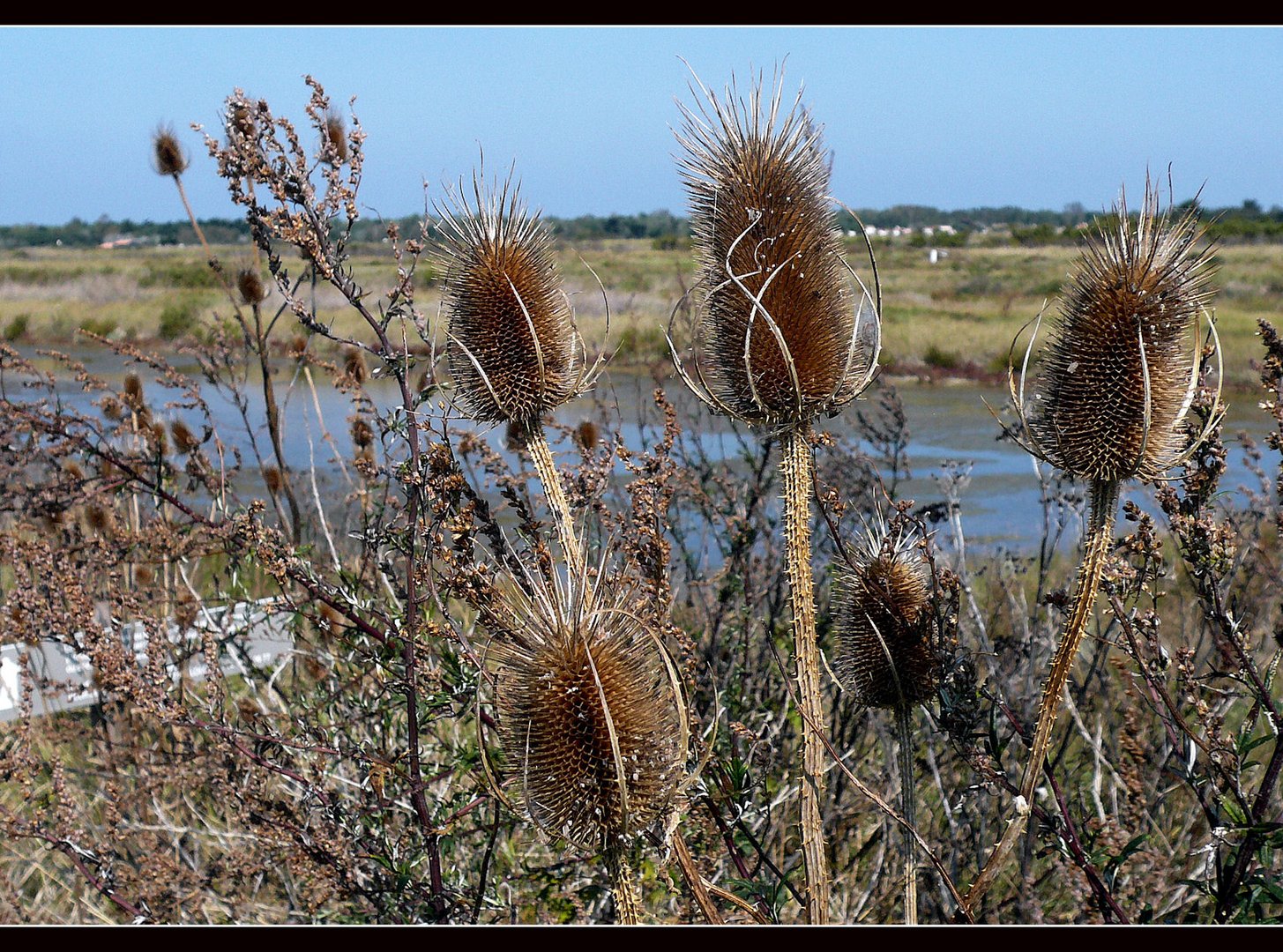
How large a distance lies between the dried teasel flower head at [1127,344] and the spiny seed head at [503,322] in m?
0.98

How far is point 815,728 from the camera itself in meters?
1.84

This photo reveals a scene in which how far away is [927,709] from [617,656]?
38.5 inches

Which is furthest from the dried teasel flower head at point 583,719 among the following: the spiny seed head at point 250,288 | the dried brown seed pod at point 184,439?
the spiny seed head at point 250,288

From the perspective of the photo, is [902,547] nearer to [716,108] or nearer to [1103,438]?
[1103,438]

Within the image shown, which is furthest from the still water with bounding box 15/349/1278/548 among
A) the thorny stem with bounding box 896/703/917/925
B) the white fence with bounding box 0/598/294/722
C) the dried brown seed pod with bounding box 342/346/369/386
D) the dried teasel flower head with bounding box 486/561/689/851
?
the dried teasel flower head with bounding box 486/561/689/851

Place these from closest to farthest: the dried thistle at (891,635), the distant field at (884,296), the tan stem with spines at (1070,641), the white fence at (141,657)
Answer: the tan stem with spines at (1070,641) → the dried thistle at (891,635) → the white fence at (141,657) → the distant field at (884,296)

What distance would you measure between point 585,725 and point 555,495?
580 mm

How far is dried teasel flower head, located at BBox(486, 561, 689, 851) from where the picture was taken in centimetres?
163

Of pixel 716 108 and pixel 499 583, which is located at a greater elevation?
pixel 716 108

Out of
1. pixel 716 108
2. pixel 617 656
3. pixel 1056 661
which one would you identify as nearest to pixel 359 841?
pixel 617 656

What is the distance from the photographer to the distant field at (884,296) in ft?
66.5

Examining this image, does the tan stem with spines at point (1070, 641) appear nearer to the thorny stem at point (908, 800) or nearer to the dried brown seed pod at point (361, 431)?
the thorny stem at point (908, 800)

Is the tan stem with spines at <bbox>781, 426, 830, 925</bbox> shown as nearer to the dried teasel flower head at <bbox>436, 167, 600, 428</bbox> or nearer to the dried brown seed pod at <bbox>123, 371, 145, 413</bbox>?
the dried teasel flower head at <bbox>436, 167, 600, 428</bbox>

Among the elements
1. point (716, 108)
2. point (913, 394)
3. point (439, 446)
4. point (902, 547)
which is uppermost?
Result: point (716, 108)
